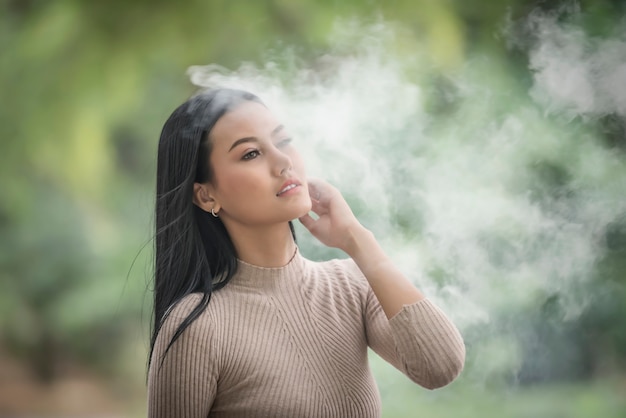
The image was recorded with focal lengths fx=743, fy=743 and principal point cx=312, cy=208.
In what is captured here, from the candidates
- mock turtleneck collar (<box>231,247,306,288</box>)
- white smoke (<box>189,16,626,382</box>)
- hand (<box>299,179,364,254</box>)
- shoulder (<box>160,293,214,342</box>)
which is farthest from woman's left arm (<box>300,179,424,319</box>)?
white smoke (<box>189,16,626,382</box>)

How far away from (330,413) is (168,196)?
1.52 ft

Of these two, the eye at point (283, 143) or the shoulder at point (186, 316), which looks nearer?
the shoulder at point (186, 316)

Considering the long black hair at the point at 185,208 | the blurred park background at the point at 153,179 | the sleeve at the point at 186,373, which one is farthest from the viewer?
the blurred park background at the point at 153,179

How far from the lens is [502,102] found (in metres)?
1.94

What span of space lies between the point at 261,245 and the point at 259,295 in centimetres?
9

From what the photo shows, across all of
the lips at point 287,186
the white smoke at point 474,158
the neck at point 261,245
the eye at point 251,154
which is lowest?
the neck at point 261,245

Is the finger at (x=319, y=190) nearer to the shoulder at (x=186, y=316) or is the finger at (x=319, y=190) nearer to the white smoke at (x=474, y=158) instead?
the shoulder at (x=186, y=316)

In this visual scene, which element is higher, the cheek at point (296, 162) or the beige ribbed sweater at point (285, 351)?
the cheek at point (296, 162)

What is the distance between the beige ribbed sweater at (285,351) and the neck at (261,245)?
2 cm

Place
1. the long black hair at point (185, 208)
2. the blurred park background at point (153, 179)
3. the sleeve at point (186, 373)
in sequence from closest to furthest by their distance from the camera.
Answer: the sleeve at point (186, 373), the long black hair at point (185, 208), the blurred park background at point (153, 179)

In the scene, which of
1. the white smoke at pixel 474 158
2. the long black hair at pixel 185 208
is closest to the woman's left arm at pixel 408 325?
the long black hair at pixel 185 208

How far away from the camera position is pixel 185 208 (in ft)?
4.25

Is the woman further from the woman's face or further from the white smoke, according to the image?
the white smoke

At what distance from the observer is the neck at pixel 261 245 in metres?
1.32
